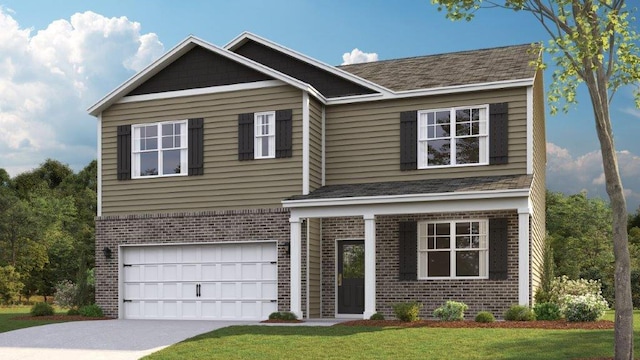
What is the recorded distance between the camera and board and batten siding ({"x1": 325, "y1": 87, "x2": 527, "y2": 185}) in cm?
2055

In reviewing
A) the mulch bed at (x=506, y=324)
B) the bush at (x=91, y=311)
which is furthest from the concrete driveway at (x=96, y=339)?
the mulch bed at (x=506, y=324)

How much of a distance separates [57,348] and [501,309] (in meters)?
10.4

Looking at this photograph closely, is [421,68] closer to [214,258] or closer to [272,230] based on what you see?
[272,230]

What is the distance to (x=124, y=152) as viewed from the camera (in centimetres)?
2336

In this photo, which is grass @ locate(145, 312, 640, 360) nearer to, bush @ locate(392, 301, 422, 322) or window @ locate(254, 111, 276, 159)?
bush @ locate(392, 301, 422, 322)

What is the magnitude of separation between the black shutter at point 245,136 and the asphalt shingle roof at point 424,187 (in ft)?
6.76

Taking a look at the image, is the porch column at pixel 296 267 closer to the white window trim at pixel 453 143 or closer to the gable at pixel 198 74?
the white window trim at pixel 453 143

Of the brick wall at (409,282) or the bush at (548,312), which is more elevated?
the brick wall at (409,282)

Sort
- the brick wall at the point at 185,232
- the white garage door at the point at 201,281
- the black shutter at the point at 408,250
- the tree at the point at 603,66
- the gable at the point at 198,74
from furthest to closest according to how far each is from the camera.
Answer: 1. the gable at the point at 198,74
2. the white garage door at the point at 201,281
3. the brick wall at the point at 185,232
4. the black shutter at the point at 408,250
5. the tree at the point at 603,66

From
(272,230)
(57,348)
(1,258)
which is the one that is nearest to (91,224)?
(1,258)

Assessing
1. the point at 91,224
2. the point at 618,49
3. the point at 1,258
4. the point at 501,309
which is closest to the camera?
the point at 618,49

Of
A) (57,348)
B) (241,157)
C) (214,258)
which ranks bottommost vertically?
(57,348)

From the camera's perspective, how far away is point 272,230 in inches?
840

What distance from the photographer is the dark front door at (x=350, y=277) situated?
21750 millimetres
